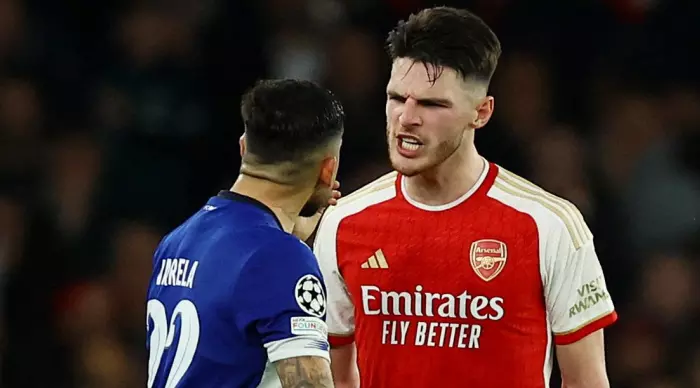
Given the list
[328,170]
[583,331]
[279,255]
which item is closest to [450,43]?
[328,170]

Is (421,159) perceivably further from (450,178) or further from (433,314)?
(433,314)

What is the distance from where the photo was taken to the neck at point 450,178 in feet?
13.0

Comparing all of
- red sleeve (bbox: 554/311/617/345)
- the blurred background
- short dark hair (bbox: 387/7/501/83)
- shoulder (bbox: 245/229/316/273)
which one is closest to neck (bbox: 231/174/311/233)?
shoulder (bbox: 245/229/316/273)

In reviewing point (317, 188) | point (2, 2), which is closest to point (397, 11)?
point (2, 2)

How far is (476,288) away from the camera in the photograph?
3.90 metres

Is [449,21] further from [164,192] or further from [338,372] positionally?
[164,192]

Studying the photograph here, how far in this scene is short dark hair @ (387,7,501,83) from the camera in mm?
3832

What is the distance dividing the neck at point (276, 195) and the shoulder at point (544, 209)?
0.82 m

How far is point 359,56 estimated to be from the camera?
7.59m

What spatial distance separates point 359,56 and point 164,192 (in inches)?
54.4

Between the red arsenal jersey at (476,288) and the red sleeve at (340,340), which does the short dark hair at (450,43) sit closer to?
the red arsenal jersey at (476,288)

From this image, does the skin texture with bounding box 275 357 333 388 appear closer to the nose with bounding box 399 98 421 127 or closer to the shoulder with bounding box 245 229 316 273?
the shoulder with bounding box 245 229 316 273

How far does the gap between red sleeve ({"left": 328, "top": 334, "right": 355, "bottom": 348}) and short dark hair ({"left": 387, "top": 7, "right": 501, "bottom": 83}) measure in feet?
2.78

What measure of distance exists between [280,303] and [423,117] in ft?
3.03
